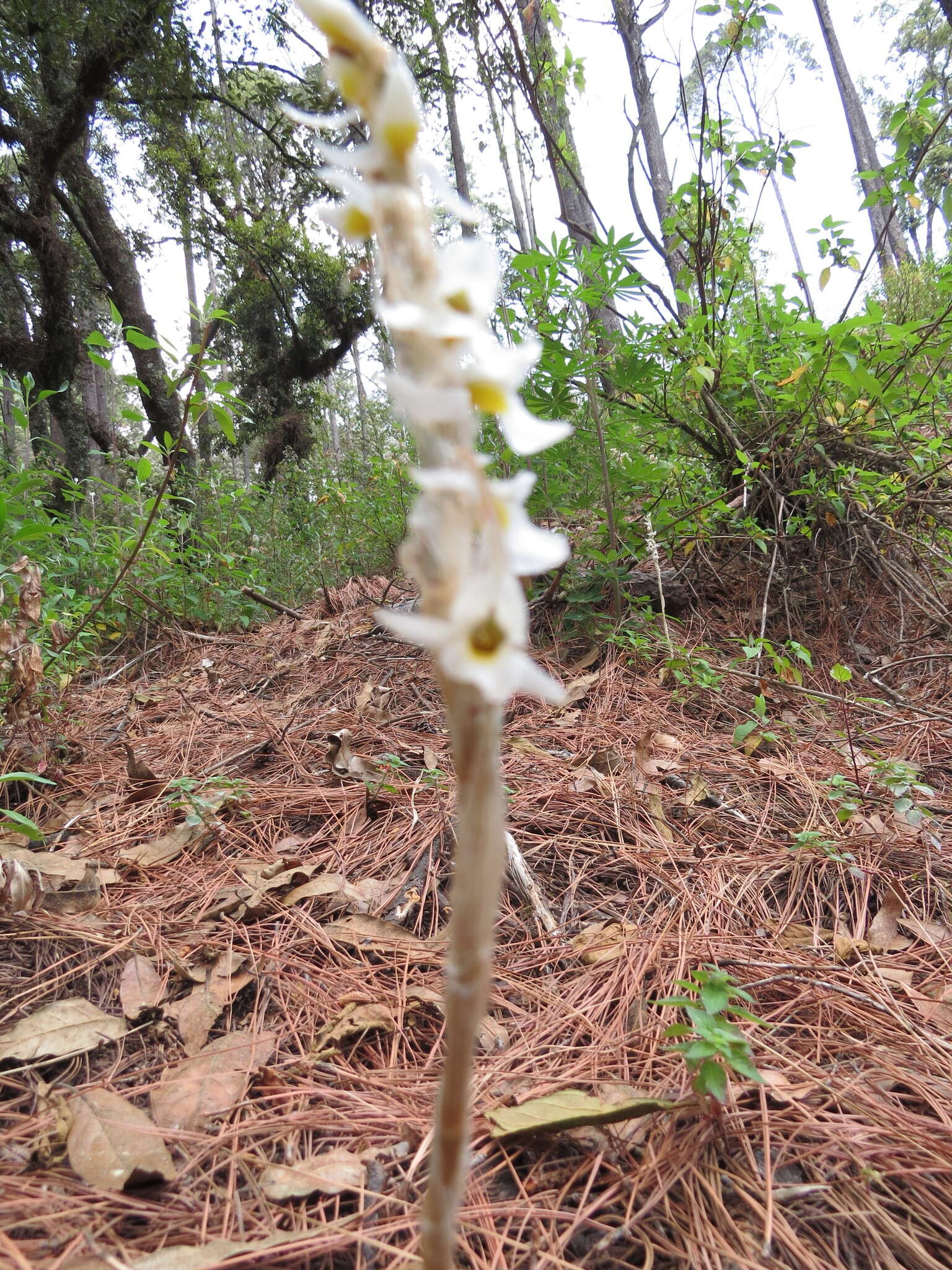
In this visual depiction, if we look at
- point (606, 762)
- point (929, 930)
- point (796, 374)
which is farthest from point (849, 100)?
point (929, 930)

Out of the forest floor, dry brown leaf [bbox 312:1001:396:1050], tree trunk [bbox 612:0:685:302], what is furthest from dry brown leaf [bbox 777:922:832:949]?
tree trunk [bbox 612:0:685:302]

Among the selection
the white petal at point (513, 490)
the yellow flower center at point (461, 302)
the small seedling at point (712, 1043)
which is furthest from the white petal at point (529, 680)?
the small seedling at point (712, 1043)

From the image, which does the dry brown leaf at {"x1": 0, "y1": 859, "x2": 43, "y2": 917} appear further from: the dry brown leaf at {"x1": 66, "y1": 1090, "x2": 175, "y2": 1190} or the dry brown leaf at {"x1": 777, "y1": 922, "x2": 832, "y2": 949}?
the dry brown leaf at {"x1": 777, "y1": 922, "x2": 832, "y2": 949}

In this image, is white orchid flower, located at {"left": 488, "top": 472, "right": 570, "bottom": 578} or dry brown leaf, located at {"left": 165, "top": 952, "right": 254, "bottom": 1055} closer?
white orchid flower, located at {"left": 488, "top": 472, "right": 570, "bottom": 578}

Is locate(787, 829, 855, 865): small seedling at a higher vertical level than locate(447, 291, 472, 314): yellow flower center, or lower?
lower

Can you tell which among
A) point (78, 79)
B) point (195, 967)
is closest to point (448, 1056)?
point (195, 967)

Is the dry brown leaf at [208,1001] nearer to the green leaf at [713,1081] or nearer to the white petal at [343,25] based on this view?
the green leaf at [713,1081]

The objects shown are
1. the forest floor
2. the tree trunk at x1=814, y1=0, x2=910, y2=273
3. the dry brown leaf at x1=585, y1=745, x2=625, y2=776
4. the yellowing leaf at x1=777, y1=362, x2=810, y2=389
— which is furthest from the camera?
the tree trunk at x1=814, y1=0, x2=910, y2=273
